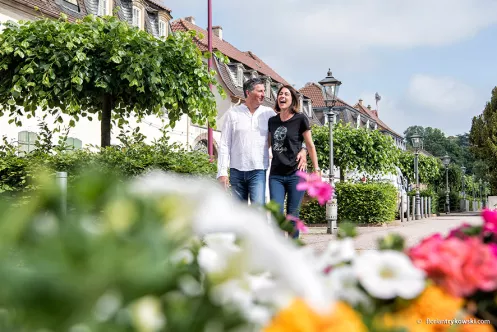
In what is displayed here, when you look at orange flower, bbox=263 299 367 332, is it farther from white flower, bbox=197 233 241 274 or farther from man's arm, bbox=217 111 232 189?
man's arm, bbox=217 111 232 189

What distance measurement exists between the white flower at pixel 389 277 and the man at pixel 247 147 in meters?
4.74

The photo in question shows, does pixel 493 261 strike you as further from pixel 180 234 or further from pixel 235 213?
pixel 180 234

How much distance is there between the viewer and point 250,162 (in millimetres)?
5715

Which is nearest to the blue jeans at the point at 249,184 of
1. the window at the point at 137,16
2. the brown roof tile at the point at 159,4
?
→ the window at the point at 137,16

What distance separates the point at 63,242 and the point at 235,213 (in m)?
0.43

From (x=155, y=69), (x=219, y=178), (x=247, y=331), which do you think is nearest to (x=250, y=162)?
(x=219, y=178)

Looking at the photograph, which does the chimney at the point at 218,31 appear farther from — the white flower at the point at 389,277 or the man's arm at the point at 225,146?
the white flower at the point at 389,277

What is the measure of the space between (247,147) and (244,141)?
7 centimetres

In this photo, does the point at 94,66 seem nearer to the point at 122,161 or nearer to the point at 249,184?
the point at 122,161

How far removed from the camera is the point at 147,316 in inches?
25.4

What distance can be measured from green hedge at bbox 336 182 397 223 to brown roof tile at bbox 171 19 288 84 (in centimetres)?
1447

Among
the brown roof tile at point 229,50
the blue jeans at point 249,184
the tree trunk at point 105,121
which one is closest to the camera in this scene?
the blue jeans at point 249,184

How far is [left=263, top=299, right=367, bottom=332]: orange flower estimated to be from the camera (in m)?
0.70

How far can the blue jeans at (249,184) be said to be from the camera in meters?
5.74
